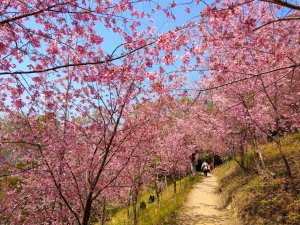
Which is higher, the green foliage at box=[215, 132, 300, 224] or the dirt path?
the green foliage at box=[215, 132, 300, 224]

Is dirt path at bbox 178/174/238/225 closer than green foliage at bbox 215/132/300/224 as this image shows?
No

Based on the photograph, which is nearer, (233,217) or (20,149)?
(20,149)

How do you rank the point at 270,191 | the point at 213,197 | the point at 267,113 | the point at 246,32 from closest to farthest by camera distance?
1. the point at 246,32
2. the point at 270,191
3. the point at 267,113
4. the point at 213,197

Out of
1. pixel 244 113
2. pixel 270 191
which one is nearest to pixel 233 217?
pixel 270 191

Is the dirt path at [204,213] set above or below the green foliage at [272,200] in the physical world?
below

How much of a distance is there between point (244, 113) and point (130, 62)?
6563 mm

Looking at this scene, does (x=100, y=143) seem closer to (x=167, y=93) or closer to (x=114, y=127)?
(x=114, y=127)

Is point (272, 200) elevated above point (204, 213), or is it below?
above

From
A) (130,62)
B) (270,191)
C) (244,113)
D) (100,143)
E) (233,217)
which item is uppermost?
(130,62)

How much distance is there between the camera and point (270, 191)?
27.9ft

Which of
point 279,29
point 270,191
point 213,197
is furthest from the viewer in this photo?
point 213,197

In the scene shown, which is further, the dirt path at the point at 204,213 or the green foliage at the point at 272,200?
the dirt path at the point at 204,213

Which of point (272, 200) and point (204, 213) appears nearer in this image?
point (272, 200)

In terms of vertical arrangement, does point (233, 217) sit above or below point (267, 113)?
below
